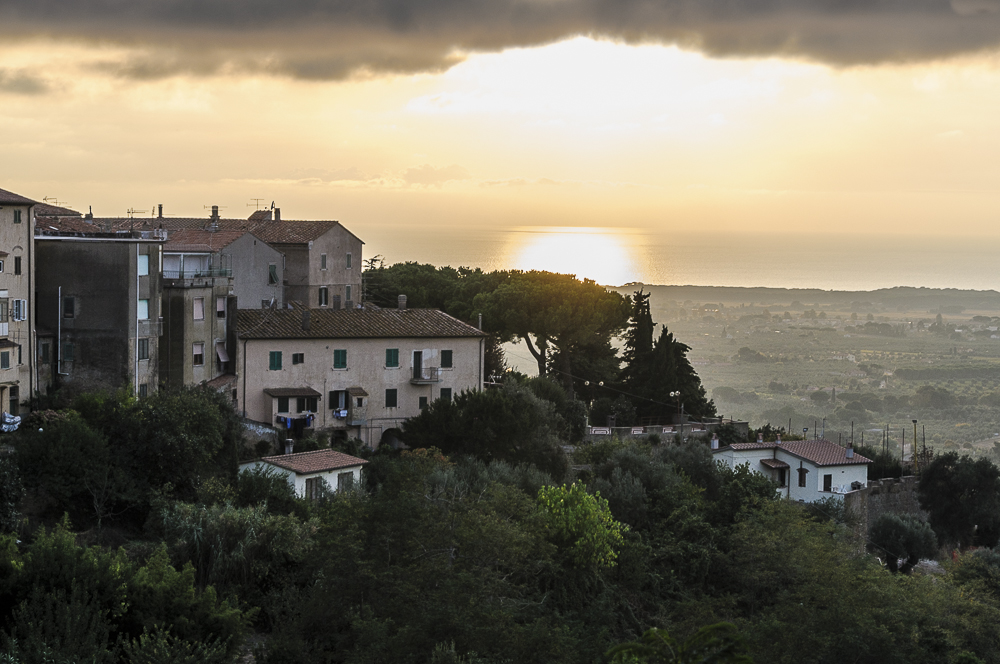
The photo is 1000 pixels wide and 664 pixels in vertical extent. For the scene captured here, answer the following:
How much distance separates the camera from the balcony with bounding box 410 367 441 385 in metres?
45.7

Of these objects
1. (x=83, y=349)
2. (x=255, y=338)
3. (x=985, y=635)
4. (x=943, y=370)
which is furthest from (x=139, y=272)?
(x=943, y=370)

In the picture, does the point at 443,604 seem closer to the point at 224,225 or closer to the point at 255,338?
the point at 255,338

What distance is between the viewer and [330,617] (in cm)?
2348

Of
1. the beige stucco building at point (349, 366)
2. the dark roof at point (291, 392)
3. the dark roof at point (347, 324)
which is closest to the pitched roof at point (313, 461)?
the dark roof at point (291, 392)

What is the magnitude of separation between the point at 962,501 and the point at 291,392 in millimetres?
30115

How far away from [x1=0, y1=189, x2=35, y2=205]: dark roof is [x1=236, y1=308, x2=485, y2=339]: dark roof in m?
9.35

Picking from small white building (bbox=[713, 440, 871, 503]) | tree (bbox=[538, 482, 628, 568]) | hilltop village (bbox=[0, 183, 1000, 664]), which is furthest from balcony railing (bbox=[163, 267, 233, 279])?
small white building (bbox=[713, 440, 871, 503])

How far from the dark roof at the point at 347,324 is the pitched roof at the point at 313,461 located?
672 centimetres

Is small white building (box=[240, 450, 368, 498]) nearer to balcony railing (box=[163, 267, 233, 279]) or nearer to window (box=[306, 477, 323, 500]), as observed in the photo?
window (box=[306, 477, 323, 500])

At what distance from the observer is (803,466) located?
49.0 m

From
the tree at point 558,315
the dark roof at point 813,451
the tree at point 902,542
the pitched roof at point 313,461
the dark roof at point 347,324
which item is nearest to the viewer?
the pitched roof at point 313,461

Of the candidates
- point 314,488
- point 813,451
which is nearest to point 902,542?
point 813,451

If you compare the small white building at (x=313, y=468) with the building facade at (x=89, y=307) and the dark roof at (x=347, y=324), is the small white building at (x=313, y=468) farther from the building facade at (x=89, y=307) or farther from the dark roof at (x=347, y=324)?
the dark roof at (x=347, y=324)

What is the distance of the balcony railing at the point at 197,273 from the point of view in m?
42.7
